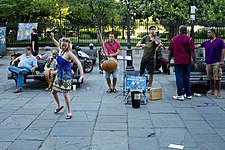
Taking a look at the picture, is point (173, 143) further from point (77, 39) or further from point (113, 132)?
point (77, 39)

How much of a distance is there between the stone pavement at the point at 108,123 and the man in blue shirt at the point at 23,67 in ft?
1.78

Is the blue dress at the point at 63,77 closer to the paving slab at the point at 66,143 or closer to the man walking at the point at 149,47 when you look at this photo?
the paving slab at the point at 66,143

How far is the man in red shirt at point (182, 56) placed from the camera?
812cm

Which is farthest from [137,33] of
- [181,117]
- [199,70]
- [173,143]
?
[173,143]

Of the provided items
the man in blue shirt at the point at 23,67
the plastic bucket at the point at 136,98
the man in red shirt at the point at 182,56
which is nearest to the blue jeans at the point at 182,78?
the man in red shirt at the point at 182,56

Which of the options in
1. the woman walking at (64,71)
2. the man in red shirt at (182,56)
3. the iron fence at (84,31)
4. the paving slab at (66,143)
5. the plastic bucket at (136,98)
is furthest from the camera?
the iron fence at (84,31)

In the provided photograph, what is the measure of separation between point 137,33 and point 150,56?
12350 millimetres

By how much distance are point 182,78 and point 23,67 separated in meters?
4.72

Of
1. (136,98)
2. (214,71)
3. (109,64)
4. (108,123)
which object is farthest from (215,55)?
(108,123)

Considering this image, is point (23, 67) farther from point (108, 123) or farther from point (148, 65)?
point (108, 123)

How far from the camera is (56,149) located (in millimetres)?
4871

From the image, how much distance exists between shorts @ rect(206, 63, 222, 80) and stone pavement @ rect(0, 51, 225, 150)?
0.59 metres

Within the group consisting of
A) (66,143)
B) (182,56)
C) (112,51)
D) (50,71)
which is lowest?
(66,143)

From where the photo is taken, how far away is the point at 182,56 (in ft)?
26.6
